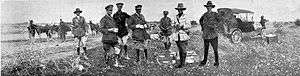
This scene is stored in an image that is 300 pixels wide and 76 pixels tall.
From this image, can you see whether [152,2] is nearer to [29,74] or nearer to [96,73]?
[96,73]

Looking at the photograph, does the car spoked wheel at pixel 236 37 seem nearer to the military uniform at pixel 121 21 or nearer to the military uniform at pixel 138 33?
the military uniform at pixel 138 33

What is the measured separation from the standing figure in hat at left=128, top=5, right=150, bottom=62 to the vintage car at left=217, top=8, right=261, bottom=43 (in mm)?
1771

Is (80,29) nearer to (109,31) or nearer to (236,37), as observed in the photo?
(109,31)

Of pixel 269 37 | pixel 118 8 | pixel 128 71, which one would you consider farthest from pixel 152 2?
pixel 269 37

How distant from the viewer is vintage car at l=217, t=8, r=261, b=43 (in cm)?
872

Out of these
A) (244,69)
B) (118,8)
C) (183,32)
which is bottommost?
(244,69)

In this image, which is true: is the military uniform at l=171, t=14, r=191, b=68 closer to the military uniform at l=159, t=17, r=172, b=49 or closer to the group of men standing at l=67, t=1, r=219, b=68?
the group of men standing at l=67, t=1, r=219, b=68

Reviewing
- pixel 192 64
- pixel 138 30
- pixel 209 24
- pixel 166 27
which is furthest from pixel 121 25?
pixel 209 24

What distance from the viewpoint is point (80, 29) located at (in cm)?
864

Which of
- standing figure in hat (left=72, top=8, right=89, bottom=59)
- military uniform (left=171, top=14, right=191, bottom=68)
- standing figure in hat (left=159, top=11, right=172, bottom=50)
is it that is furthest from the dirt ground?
military uniform (left=171, top=14, right=191, bottom=68)

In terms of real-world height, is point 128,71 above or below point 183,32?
below

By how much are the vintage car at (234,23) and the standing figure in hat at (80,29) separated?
3184mm

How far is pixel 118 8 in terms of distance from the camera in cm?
826

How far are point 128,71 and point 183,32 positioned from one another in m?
1.49
